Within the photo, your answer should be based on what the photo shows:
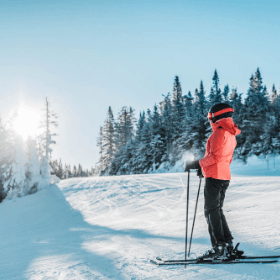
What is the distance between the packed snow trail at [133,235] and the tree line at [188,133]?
841 inches

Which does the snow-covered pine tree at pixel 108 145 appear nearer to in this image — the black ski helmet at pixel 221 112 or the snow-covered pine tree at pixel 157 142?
the snow-covered pine tree at pixel 157 142

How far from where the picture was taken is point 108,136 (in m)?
46.6

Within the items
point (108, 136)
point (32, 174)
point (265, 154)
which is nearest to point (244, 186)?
point (32, 174)

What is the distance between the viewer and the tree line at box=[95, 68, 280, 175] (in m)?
30.1

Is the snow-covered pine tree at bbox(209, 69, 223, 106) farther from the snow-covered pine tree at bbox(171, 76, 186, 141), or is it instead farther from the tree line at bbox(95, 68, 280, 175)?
the snow-covered pine tree at bbox(171, 76, 186, 141)

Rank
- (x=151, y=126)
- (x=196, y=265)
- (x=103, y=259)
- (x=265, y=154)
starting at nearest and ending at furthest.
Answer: (x=196, y=265) < (x=103, y=259) < (x=265, y=154) < (x=151, y=126)

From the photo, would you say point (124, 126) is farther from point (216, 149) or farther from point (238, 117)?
point (216, 149)

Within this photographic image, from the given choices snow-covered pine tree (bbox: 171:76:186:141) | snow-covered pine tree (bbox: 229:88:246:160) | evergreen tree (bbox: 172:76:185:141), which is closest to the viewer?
snow-covered pine tree (bbox: 229:88:246:160)

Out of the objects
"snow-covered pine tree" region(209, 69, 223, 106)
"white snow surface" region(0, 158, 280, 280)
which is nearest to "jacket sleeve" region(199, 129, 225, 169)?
"white snow surface" region(0, 158, 280, 280)

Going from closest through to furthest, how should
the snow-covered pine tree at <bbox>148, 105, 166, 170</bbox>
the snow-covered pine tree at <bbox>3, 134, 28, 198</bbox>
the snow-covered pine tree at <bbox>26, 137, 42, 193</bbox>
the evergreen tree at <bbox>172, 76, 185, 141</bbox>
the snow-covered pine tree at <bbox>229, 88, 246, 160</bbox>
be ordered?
the snow-covered pine tree at <bbox>3, 134, 28, 198</bbox>
the snow-covered pine tree at <bbox>26, 137, 42, 193</bbox>
the snow-covered pine tree at <bbox>229, 88, 246, 160</bbox>
the snow-covered pine tree at <bbox>148, 105, 166, 170</bbox>
the evergreen tree at <bbox>172, 76, 185, 141</bbox>

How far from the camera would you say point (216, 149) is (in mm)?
3062

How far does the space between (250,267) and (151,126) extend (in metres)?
38.6

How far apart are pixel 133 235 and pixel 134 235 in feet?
0.09

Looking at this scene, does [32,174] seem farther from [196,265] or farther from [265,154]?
[265,154]
